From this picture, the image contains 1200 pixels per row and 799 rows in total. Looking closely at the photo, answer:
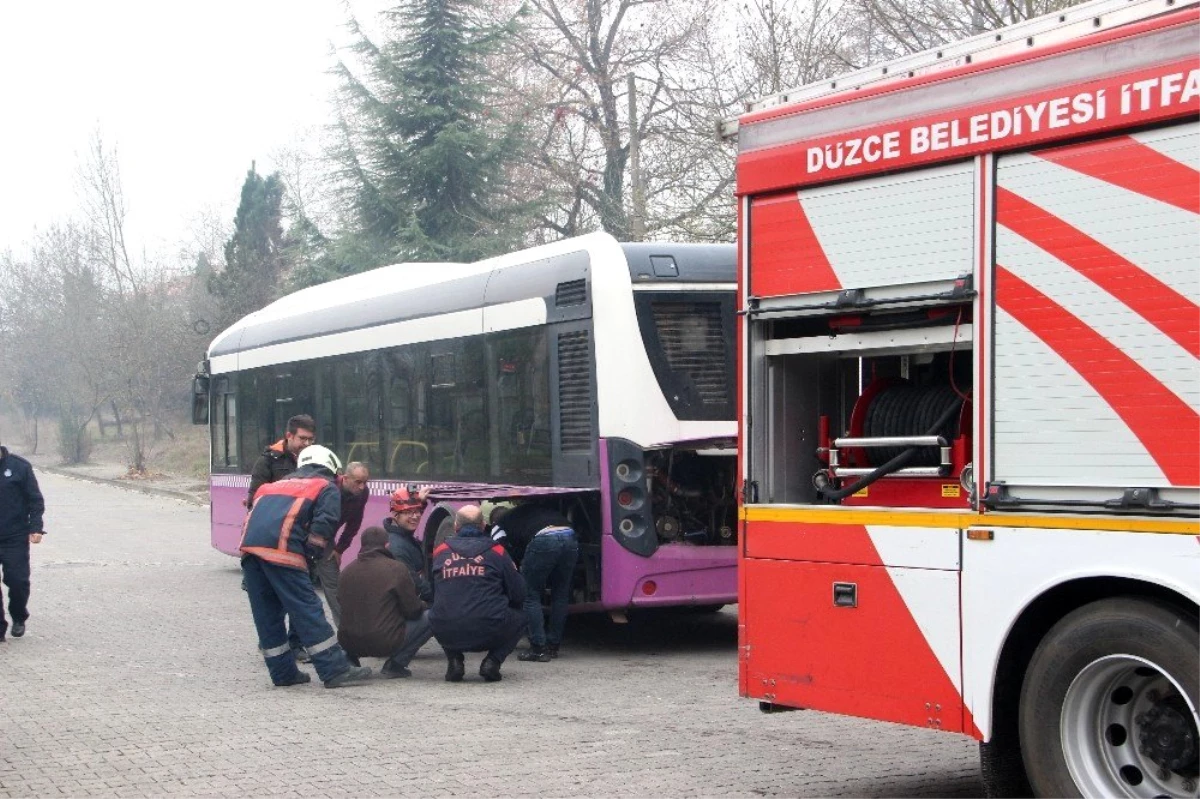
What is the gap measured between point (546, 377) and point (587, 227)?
855 inches

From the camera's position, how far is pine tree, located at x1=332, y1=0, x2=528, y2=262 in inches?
1351

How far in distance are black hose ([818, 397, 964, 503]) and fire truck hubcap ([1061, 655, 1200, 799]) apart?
1224 mm

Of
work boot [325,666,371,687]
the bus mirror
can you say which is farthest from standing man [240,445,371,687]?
the bus mirror

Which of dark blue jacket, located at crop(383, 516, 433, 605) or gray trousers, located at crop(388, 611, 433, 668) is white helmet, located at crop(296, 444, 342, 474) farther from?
gray trousers, located at crop(388, 611, 433, 668)

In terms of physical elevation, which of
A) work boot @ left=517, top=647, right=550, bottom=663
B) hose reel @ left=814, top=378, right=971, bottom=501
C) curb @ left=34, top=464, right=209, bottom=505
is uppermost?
hose reel @ left=814, top=378, right=971, bottom=501

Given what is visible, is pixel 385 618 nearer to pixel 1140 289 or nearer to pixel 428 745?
pixel 428 745

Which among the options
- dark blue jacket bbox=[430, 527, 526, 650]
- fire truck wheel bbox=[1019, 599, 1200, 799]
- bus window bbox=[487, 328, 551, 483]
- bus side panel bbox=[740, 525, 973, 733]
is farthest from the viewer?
bus window bbox=[487, 328, 551, 483]

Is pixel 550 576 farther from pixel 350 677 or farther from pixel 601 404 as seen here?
pixel 350 677

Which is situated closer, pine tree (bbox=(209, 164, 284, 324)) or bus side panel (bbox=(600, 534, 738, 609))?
bus side panel (bbox=(600, 534, 738, 609))

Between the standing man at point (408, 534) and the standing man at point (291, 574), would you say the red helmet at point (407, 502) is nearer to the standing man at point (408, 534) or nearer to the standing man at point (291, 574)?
the standing man at point (408, 534)

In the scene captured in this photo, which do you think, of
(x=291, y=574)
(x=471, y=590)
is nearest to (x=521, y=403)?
(x=471, y=590)

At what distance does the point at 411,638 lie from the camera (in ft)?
38.3

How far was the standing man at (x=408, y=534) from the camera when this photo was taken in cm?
1245

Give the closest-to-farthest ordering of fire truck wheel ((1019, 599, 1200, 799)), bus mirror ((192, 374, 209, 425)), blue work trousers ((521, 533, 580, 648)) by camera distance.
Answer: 1. fire truck wheel ((1019, 599, 1200, 799))
2. blue work trousers ((521, 533, 580, 648))
3. bus mirror ((192, 374, 209, 425))
